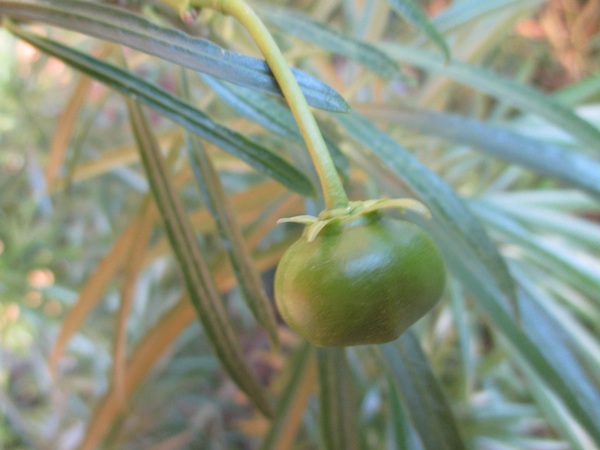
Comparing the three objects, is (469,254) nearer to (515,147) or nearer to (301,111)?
(515,147)

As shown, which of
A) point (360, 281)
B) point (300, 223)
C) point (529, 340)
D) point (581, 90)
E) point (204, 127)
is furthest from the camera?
point (581, 90)

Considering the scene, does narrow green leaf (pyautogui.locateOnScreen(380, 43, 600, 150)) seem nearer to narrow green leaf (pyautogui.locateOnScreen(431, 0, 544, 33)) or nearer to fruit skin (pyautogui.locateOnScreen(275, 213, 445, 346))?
narrow green leaf (pyautogui.locateOnScreen(431, 0, 544, 33))

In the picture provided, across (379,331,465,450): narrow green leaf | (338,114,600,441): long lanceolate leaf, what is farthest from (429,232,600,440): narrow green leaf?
(379,331,465,450): narrow green leaf

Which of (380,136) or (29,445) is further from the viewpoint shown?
(29,445)

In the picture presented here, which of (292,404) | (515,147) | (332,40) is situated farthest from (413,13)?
(292,404)

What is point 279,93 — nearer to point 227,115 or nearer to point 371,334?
point 371,334

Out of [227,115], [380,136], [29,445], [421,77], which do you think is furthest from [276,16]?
[421,77]
